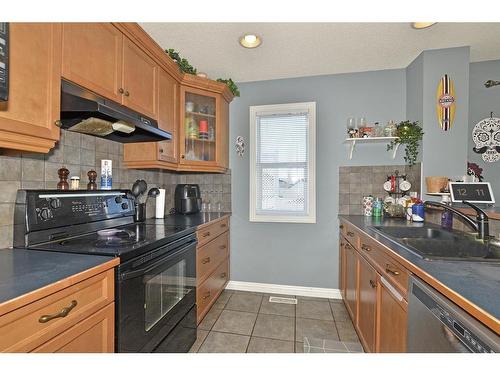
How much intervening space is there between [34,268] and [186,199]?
1639mm

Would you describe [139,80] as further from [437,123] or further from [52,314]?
[437,123]

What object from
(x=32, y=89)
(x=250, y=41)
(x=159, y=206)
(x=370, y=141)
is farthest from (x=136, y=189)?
(x=370, y=141)

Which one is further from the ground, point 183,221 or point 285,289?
point 183,221

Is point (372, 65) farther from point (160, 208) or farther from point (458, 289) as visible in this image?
point (160, 208)

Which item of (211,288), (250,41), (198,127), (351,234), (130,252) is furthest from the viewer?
(198,127)

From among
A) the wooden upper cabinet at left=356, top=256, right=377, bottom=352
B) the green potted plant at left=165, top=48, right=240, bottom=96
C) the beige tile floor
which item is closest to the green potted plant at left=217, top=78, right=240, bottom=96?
the green potted plant at left=165, top=48, right=240, bottom=96

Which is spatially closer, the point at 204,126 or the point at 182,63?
the point at 182,63

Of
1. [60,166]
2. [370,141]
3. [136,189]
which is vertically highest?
[370,141]

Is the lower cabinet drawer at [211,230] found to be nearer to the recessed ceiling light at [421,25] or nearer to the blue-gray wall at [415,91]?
Answer: the blue-gray wall at [415,91]

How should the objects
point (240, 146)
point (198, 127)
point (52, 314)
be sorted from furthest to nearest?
point (240, 146), point (198, 127), point (52, 314)

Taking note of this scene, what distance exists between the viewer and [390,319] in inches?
44.9

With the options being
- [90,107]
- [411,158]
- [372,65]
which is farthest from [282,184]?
[90,107]

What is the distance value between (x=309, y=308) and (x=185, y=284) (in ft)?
4.40

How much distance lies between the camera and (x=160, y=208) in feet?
7.11
